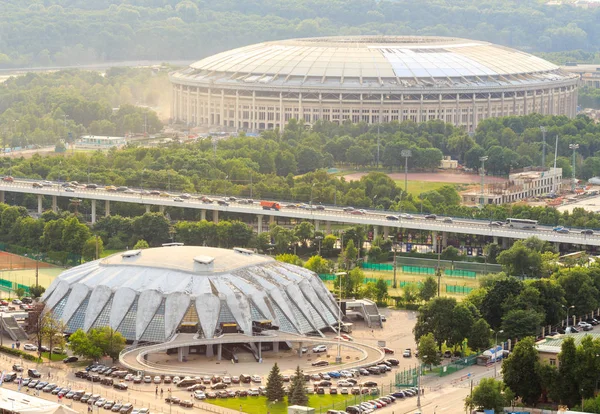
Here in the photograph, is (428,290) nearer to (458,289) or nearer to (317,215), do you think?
(458,289)

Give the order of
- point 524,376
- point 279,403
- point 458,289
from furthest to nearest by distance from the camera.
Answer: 1. point 458,289
2. point 279,403
3. point 524,376

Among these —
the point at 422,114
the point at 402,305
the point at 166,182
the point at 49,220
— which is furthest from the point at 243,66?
the point at 402,305

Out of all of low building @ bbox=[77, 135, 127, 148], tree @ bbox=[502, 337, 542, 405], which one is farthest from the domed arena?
low building @ bbox=[77, 135, 127, 148]

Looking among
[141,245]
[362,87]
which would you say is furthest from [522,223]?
[362,87]

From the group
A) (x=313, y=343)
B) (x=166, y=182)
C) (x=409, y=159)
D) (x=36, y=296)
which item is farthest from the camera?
(x=409, y=159)

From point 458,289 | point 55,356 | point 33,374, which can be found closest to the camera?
point 33,374

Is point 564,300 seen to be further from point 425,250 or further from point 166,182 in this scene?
point 166,182
